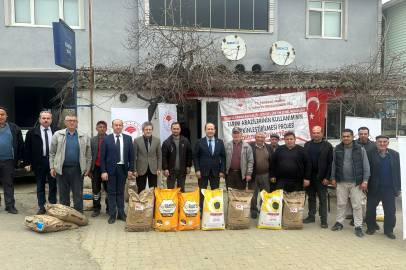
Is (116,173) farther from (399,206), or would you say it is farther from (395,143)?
(395,143)

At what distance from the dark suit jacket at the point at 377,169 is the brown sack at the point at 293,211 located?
122 cm

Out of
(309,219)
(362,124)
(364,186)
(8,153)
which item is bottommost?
(309,219)

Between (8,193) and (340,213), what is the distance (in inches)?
247

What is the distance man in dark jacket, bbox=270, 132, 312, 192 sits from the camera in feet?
21.3

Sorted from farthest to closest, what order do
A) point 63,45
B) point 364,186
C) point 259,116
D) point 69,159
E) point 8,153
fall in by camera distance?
point 259,116, point 63,45, point 8,153, point 69,159, point 364,186

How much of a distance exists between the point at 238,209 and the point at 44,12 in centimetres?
999

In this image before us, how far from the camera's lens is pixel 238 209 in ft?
20.2

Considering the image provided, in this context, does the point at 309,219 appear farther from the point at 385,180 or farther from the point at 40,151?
the point at 40,151

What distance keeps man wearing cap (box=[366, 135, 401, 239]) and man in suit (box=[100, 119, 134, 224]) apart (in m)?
4.33

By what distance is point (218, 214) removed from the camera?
610cm

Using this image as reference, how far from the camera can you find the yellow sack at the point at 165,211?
5.91 metres

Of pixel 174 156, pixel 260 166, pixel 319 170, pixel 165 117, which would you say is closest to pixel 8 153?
pixel 174 156

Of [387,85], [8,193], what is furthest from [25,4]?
[387,85]

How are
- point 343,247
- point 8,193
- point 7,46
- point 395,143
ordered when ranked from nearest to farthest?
point 343,247
point 8,193
point 395,143
point 7,46
